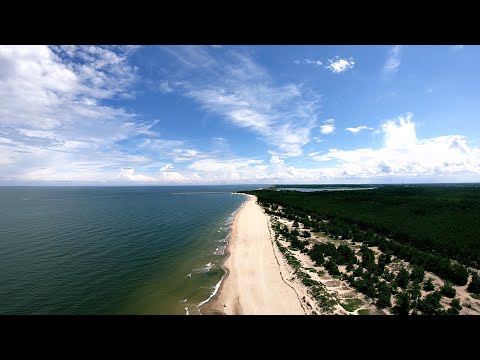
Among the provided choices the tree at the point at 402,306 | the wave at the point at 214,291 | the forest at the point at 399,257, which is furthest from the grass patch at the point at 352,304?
the wave at the point at 214,291

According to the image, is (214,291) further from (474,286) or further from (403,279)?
(474,286)

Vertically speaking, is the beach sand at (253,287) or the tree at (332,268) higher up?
the tree at (332,268)

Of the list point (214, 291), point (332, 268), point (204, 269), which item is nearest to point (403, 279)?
point (332, 268)

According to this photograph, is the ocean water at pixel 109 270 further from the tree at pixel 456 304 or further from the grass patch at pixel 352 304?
the tree at pixel 456 304

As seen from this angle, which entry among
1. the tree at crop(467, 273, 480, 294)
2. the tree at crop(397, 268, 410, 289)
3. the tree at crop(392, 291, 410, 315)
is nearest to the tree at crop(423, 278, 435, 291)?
the tree at crop(397, 268, 410, 289)
